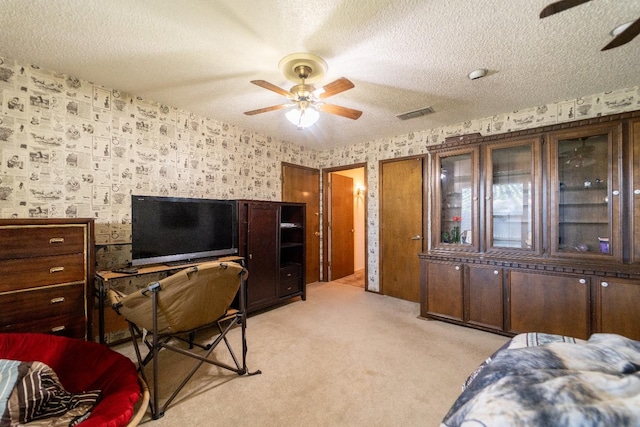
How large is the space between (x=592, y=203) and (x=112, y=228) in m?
4.74

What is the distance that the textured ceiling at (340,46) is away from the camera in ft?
5.37

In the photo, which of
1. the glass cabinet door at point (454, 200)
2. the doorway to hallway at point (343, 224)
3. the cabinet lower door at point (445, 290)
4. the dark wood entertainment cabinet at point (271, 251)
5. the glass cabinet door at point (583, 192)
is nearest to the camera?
the glass cabinet door at point (583, 192)

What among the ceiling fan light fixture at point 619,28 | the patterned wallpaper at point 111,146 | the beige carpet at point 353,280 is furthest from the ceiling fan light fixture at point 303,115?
the beige carpet at point 353,280

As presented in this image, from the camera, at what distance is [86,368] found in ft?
5.65

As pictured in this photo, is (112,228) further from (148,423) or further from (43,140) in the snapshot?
(148,423)

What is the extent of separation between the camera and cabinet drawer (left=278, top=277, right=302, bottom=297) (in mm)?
3699

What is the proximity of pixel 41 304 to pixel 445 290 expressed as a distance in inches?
146

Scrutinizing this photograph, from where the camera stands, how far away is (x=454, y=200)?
11.0ft

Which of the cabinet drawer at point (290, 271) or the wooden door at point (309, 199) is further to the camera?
the wooden door at point (309, 199)

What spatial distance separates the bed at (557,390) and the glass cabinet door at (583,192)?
2101 mm

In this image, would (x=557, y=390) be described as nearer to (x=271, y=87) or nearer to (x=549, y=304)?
(x=271, y=87)

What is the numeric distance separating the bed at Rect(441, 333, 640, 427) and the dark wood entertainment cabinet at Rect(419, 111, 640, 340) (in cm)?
191

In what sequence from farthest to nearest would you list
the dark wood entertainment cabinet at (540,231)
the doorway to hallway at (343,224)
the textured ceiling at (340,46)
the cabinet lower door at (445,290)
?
the doorway to hallway at (343,224), the cabinet lower door at (445,290), the dark wood entertainment cabinet at (540,231), the textured ceiling at (340,46)

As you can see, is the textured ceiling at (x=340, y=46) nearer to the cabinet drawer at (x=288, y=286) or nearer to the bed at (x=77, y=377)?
the bed at (x=77, y=377)
